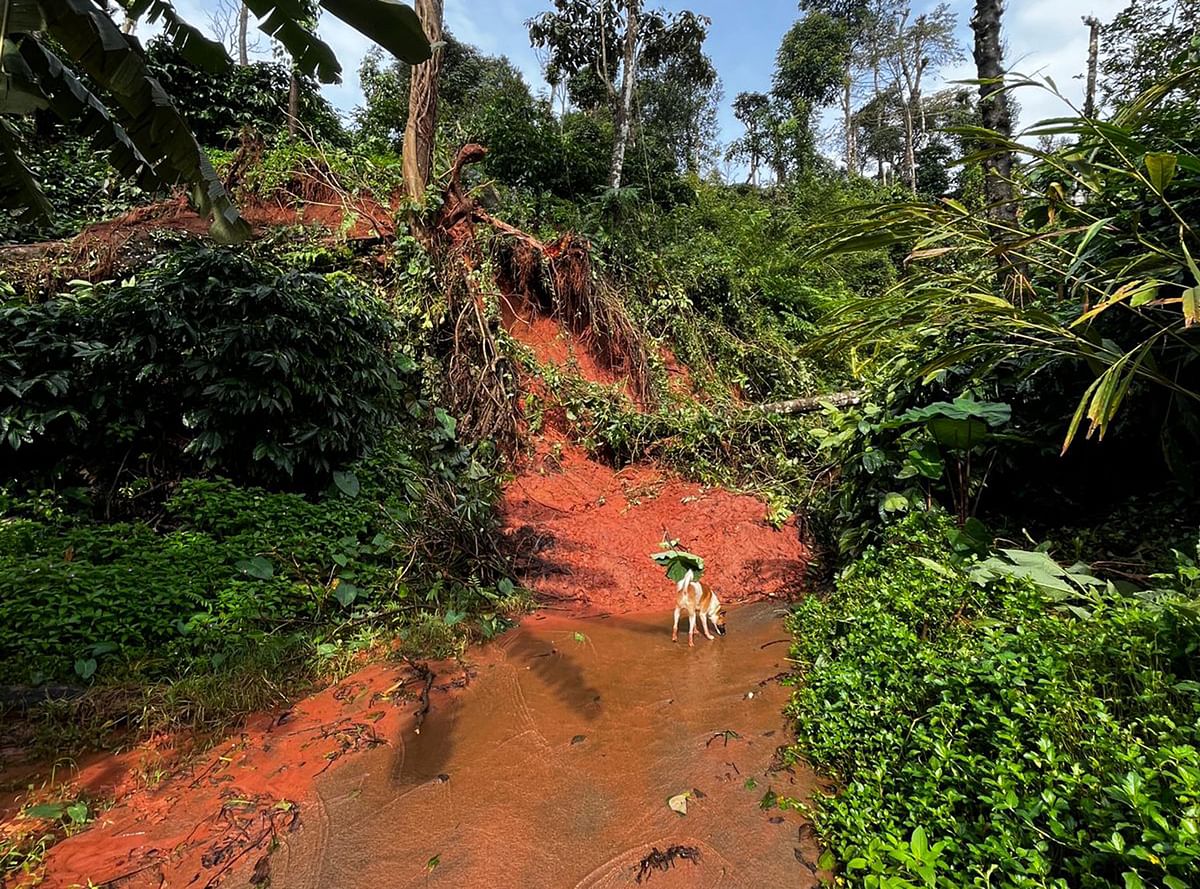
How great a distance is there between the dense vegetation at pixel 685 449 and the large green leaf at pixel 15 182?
0.02 meters

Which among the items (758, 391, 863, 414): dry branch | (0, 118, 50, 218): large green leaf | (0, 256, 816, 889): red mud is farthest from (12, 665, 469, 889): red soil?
(758, 391, 863, 414): dry branch

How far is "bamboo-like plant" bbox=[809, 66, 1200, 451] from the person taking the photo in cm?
244

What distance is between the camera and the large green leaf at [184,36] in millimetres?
3193

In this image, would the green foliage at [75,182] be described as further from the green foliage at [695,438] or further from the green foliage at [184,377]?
the green foliage at [695,438]

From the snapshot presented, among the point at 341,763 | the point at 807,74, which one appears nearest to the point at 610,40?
the point at 807,74

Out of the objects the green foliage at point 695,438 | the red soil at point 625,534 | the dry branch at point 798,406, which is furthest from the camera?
the dry branch at point 798,406

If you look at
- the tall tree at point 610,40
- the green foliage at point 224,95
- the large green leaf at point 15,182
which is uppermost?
the tall tree at point 610,40

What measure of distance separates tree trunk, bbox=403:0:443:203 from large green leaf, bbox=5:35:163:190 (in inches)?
154

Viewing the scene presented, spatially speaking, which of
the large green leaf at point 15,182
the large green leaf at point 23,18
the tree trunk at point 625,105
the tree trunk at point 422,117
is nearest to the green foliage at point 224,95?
the tree trunk at point 422,117

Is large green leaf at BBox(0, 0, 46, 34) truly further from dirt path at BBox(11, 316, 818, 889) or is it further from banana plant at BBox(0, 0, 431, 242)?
dirt path at BBox(11, 316, 818, 889)

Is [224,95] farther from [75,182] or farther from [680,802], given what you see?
[680,802]

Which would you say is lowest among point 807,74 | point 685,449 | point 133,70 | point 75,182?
point 685,449

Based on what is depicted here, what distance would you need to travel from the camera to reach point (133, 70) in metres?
2.91

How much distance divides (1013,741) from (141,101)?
519 cm
